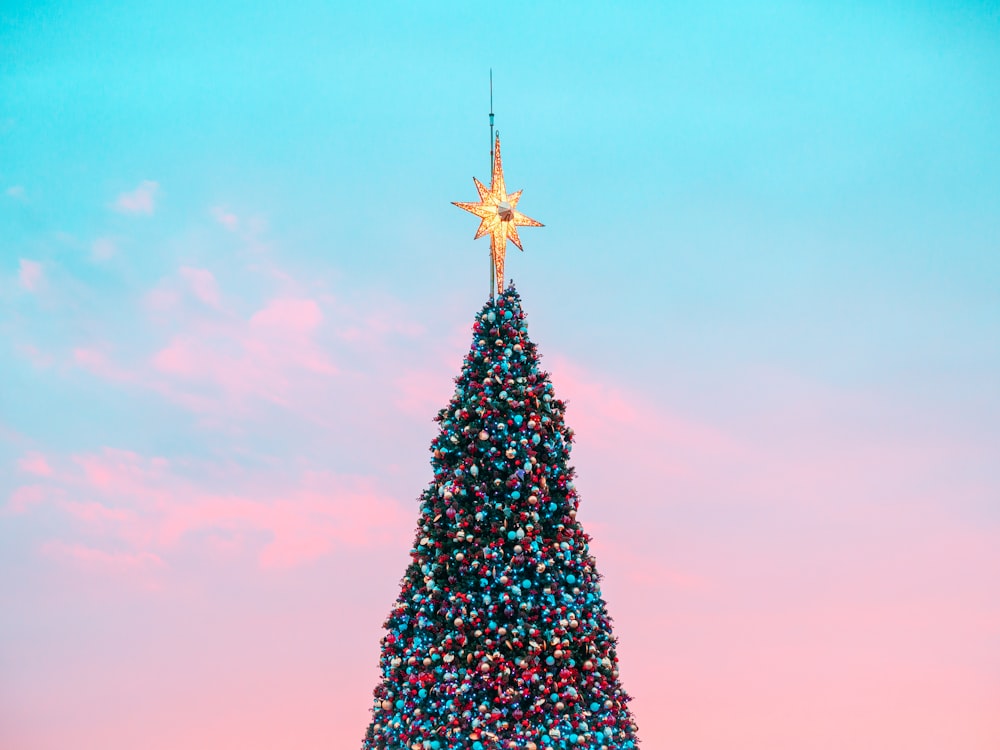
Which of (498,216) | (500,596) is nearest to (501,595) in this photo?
(500,596)

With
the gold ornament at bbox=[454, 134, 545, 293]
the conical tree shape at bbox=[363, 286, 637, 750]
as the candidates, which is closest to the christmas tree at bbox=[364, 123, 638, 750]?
the conical tree shape at bbox=[363, 286, 637, 750]

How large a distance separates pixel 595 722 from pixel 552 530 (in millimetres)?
2485

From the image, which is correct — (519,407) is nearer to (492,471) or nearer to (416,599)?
(492,471)

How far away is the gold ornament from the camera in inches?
680

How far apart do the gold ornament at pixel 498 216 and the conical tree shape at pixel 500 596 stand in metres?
1.10

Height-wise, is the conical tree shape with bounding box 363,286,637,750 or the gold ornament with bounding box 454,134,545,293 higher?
the gold ornament with bounding box 454,134,545,293

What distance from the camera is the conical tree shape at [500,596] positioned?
1500 cm

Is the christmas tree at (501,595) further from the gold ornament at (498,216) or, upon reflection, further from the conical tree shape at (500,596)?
the gold ornament at (498,216)

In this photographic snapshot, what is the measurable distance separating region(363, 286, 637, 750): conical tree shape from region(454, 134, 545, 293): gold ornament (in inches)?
43.4

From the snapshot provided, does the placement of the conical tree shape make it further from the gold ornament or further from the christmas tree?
the gold ornament

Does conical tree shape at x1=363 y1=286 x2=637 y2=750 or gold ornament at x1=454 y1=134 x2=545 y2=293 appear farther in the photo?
gold ornament at x1=454 y1=134 x2=545 y2=293

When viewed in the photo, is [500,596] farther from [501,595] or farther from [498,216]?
[498,216]

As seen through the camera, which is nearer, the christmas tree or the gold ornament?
the christmas tree

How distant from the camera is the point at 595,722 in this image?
15203mm
